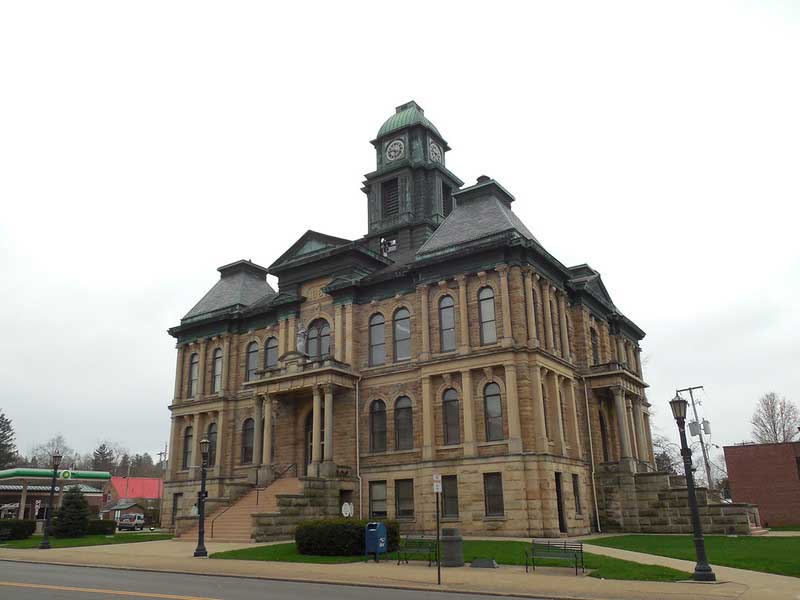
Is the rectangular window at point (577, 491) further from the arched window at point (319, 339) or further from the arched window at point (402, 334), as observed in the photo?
the arched window at point (319, 339)

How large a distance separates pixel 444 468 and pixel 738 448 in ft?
82.4

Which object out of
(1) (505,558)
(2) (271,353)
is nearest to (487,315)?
(1) (505,558)

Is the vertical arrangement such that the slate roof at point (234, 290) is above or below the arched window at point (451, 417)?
above

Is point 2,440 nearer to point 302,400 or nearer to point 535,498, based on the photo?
point 302,400

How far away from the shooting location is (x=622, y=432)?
36625 mm

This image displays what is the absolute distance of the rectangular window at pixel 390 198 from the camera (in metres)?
45.9

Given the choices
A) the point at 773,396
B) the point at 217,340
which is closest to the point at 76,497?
the point at 217,340

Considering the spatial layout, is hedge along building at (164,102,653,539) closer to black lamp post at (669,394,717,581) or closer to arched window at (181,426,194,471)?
arched window at (181,426,194,471)

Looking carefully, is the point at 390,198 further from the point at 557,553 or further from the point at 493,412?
the point at 557,553

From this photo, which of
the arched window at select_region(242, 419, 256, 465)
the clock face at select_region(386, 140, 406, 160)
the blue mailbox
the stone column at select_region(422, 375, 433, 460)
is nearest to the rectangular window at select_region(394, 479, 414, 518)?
the stone column at select_region(422, 375, 433, 460)

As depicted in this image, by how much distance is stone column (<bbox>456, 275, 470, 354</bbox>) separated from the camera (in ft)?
108

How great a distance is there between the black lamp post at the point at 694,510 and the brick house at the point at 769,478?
31560mm

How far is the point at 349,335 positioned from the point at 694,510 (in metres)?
23.0

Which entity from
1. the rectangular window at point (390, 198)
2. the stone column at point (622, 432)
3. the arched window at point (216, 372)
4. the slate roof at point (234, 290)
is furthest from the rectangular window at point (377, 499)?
the rectangular window at point (390, 198)
